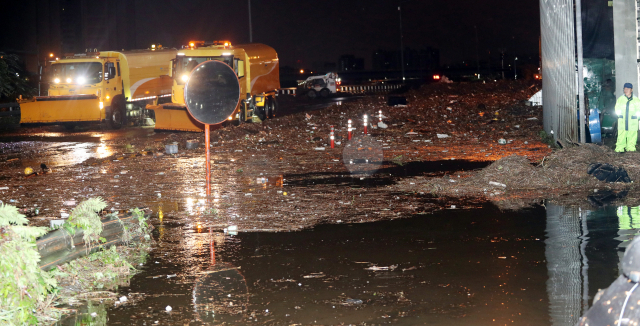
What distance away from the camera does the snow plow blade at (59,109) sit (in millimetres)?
23500

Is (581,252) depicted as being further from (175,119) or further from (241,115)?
(241,115)

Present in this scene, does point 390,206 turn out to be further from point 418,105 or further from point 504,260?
point 418,105

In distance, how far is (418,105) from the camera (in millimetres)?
31625

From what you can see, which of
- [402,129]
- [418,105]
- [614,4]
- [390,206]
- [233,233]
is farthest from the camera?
[418,105]

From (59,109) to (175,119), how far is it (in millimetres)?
4989

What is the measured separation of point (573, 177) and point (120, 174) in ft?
29.1

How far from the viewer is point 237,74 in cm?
2266

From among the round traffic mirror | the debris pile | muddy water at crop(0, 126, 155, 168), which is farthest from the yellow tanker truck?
the debris pile

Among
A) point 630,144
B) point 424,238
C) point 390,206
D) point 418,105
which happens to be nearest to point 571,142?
point 630,144

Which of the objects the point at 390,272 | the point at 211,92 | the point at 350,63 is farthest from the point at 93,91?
the point at 350,63

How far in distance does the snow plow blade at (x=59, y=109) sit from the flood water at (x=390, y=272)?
1729 centimetres

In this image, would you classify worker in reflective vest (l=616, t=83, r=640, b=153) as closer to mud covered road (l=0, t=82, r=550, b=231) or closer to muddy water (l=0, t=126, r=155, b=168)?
mud covered road (l=0, t=82, r=550, b=231)

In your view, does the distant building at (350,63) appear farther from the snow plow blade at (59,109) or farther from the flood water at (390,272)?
the flood water at (390,272)

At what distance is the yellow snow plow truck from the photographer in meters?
23.6
